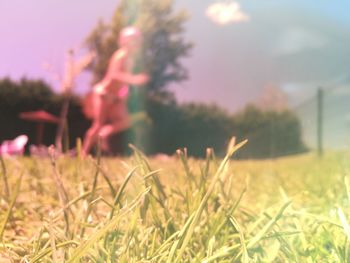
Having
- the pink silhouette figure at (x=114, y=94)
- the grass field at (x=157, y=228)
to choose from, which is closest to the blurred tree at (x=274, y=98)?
the pink silhouette figure at (x=114, y=94)

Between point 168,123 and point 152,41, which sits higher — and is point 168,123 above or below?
below

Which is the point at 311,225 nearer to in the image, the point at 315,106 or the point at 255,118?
the point at 255,118

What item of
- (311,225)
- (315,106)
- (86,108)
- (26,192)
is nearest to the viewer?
(311,225)

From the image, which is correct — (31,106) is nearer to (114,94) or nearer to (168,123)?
(168,123)

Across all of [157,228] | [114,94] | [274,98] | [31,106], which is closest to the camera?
[157,228]

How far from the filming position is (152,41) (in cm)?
486

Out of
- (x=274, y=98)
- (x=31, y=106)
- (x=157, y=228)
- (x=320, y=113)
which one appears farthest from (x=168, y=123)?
(x=157, y=228)

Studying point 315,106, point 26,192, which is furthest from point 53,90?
point 26,192

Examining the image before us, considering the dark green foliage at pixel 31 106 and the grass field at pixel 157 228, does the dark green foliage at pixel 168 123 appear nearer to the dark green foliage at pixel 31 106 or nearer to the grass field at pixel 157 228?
the dark green foliage at pixel 31 106

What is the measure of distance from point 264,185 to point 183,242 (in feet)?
2.78

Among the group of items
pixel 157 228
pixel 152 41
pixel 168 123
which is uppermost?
pixel 152 41

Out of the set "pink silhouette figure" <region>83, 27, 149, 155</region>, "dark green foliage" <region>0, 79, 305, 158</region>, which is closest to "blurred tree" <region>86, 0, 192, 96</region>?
"dark green foliage" <region>0, 79, 305, 158</region>

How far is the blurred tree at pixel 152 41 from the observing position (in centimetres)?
448

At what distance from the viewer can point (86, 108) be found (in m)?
4.08
